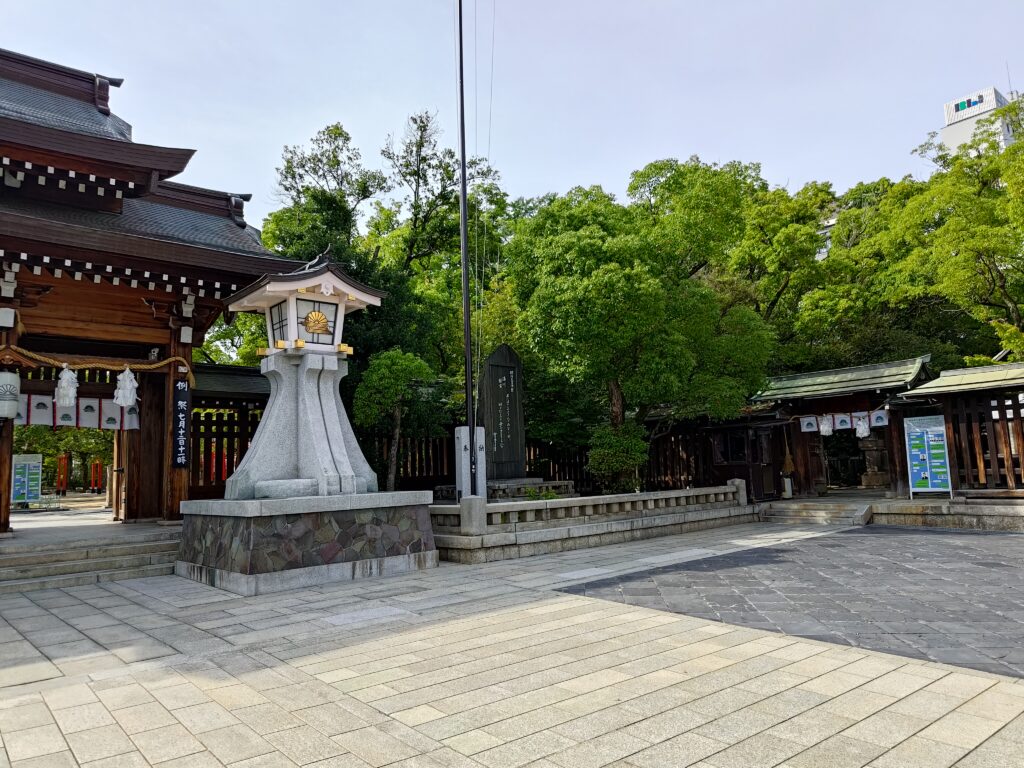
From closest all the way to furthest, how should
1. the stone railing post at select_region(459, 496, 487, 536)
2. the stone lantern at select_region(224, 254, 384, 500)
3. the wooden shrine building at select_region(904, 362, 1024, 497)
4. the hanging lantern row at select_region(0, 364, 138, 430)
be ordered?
1. the stone lantern at select_region(224, 254, 384, 500)
2. the hanging lantern row at select_region(0, 364, 138, 430)
3. the stone railing post at select_region(459, 496, 487, 536)
4. the wooden shrine building at select_region(904, 362, 1024, 497)

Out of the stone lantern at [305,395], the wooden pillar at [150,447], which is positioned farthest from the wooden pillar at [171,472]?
the stone lantern at [305,395]

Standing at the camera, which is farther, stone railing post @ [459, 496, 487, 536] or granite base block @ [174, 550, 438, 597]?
stone railing post @ [459, 496, 487, 536]

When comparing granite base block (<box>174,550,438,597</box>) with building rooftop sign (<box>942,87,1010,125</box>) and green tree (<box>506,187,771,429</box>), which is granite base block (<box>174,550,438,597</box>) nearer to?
green tree (<box>506,187,771,429</box>)

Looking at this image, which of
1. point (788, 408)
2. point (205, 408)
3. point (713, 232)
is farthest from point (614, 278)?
point (205, 408)

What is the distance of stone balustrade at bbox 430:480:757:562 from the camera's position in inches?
410

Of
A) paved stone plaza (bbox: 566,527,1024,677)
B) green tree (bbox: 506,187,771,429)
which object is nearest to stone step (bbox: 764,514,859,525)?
green tree (bbox: 506,187,771,429)

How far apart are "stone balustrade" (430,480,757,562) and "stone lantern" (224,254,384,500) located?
185cm

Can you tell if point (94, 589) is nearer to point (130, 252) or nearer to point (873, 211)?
point (130, 252)

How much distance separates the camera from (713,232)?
54.3ft

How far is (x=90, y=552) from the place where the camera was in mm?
9258

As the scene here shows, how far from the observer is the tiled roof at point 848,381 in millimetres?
16406

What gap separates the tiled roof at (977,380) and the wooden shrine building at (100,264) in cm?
1527

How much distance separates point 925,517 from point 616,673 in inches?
540

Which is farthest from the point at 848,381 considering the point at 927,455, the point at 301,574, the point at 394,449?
the point at 301,574
